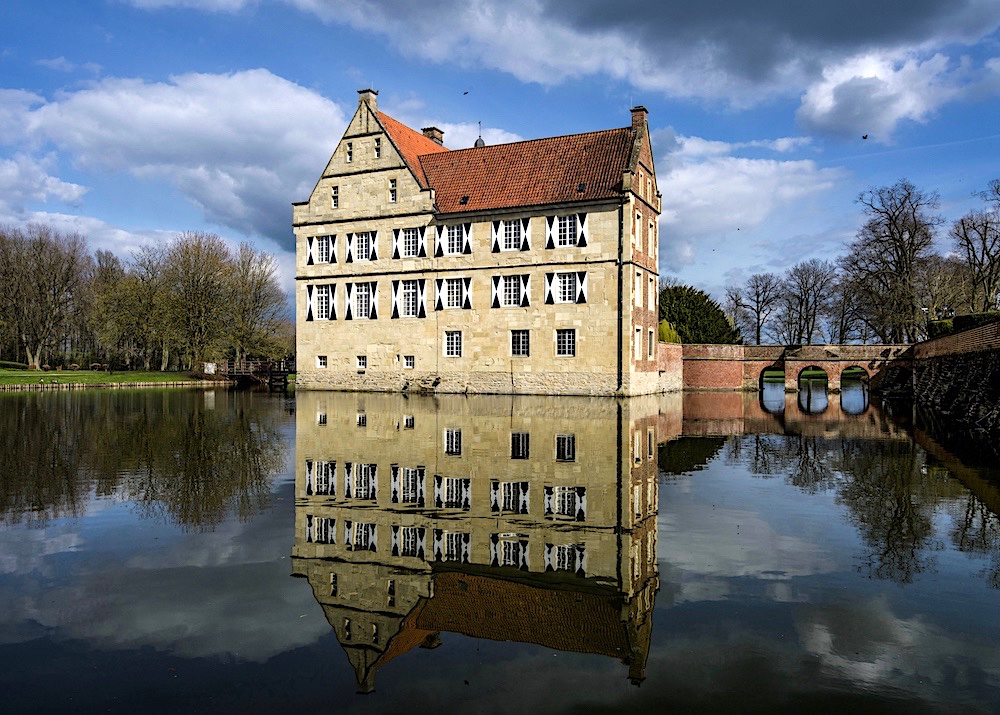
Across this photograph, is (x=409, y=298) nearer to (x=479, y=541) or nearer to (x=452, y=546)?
(x=479, y=541)

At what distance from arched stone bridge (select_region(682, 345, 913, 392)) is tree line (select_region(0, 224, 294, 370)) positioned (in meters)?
30.6

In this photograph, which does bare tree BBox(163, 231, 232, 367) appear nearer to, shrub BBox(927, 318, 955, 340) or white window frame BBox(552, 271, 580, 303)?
white window frame BBox(552, 271, 580, 303)

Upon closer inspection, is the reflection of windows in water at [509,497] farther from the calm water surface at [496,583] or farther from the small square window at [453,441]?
the small square window at [453,441]

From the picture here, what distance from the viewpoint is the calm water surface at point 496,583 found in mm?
4551

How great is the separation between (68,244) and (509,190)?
46.7 m

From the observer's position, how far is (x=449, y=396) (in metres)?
34.4

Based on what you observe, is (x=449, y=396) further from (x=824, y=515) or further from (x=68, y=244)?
(x=68, y=244)

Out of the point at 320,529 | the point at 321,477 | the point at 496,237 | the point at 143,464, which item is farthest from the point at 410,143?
the point at 320,529

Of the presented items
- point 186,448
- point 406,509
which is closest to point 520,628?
point 406,509

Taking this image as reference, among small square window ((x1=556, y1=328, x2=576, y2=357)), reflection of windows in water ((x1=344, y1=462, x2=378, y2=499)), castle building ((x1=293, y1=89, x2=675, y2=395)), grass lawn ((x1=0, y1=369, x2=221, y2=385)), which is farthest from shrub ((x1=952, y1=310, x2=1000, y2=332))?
grass lawn ((x1=0, y1=369, x2=221, y2=385))

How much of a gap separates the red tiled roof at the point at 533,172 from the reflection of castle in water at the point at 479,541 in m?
19.9

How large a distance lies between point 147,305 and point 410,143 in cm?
2548

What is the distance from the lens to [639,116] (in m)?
35.4

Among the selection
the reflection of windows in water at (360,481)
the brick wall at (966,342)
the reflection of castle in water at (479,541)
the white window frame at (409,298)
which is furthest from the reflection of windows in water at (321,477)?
the white window frame at (409,298)
